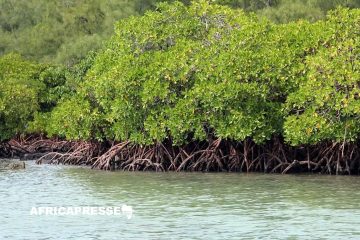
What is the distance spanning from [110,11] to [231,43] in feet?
106

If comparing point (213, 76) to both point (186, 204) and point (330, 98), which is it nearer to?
point (330, 98)

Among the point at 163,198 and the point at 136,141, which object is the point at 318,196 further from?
the point at 136,141

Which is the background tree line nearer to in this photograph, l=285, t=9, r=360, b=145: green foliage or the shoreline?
the shoreline

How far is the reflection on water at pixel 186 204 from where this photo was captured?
16.5 meters

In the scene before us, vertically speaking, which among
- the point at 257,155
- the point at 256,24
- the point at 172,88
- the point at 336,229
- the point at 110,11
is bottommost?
the point at 336,229

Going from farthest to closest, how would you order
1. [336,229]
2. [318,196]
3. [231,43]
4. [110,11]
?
1. [110,11]
2. [231,43]
3. [318,196]
4. [336,229]

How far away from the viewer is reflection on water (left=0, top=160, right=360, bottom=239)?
54.2 feet

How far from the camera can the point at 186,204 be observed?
785 inches

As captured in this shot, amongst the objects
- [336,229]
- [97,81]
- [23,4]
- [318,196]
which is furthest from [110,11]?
[336,229]

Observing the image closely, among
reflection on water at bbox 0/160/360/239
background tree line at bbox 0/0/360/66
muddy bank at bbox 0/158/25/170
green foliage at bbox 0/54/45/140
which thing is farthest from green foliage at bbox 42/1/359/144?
background tree line at bbox 0/0/360/66

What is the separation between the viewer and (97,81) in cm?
2798

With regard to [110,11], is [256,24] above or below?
below

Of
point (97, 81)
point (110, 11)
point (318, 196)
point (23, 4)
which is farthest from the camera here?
point (23, 4)

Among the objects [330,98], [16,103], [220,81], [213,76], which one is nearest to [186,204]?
[330,98]
